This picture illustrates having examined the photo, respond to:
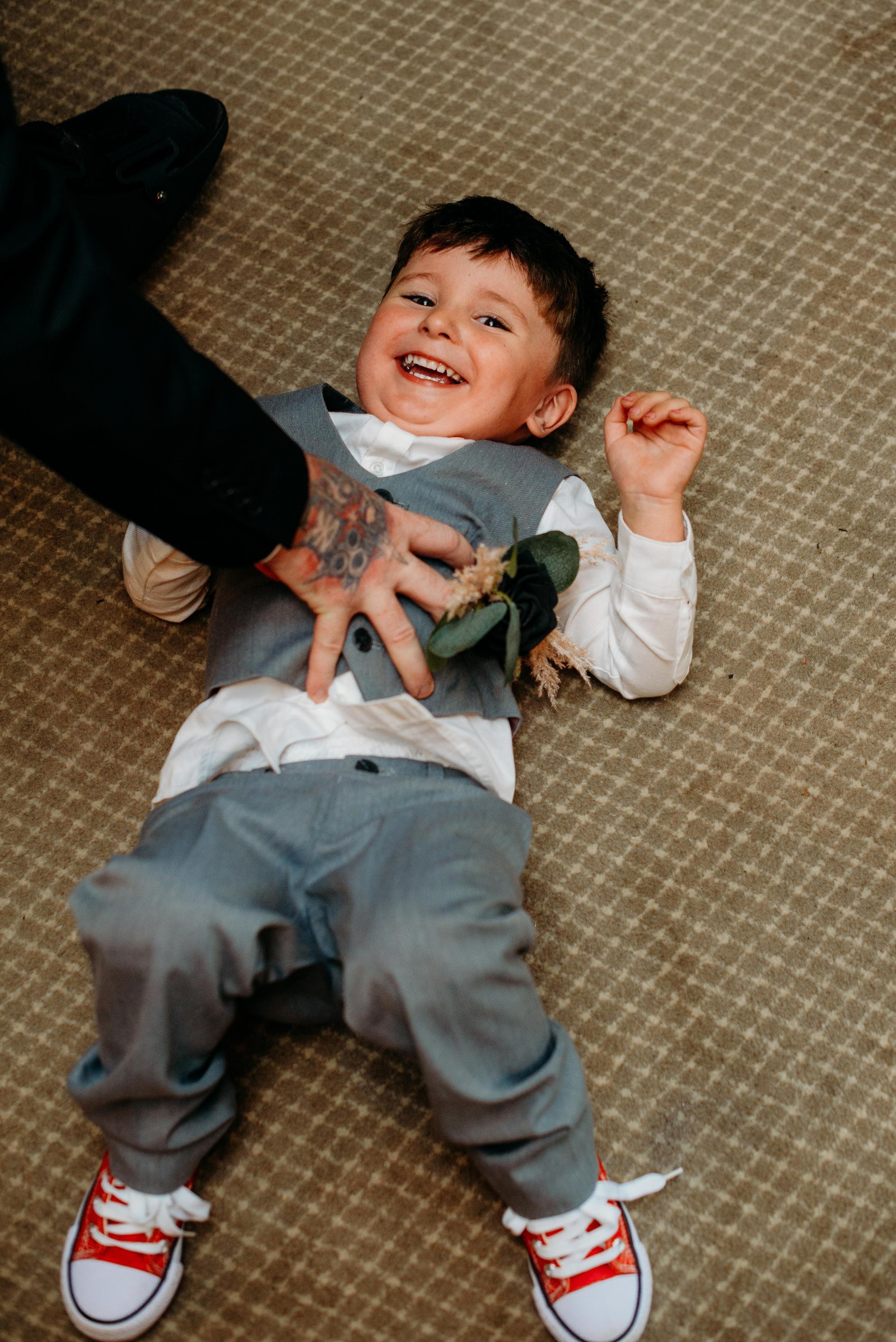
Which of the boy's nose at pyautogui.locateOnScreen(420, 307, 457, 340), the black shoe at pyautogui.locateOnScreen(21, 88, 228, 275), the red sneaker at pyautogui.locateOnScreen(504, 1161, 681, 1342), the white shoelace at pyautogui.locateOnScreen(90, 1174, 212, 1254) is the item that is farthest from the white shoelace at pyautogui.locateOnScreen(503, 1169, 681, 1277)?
the black shoe at pyautogui.locateOnScreen(21, 88, 228, 275)

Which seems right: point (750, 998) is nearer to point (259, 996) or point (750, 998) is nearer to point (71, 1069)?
point (259, 996)

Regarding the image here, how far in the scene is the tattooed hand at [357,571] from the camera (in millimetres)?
872

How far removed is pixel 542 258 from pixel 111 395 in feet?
1.81

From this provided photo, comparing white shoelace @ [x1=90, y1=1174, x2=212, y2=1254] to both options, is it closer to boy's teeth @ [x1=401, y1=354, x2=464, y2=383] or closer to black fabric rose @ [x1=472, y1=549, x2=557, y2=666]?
black fabric rose @ [x1=472, y1=549, x2=557, y2=666]

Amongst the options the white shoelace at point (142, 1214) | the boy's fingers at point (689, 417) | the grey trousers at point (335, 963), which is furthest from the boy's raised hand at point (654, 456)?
the white shoelace at point (142, 1214)

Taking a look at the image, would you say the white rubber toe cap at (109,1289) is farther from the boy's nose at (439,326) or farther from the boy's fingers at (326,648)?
the boy's nose at (439,326)

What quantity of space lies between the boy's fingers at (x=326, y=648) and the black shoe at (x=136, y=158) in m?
0.54

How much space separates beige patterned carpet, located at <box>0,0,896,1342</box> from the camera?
91 centimetres

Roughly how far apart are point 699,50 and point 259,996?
1.25m

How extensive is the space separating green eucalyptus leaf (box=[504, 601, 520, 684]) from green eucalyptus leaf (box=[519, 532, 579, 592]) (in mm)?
92

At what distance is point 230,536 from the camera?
2.60 feet

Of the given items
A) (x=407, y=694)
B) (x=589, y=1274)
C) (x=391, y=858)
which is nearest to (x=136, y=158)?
(x=407, y=694)

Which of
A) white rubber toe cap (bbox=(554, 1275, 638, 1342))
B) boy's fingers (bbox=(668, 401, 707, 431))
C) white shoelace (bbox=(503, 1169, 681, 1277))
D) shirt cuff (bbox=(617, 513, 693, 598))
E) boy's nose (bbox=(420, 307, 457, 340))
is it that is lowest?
white rubber toe cap (bbox=(554, 1275, 638, 1342))

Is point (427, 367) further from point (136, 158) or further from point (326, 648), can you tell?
point (136, 158)
